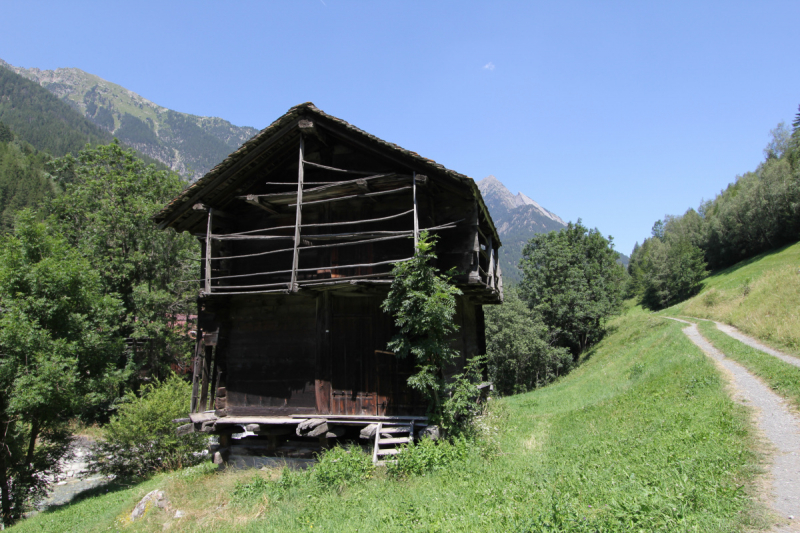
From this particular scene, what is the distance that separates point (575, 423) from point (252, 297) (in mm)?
10614

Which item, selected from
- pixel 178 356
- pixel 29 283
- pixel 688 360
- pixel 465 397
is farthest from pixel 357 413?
pixel 178 356

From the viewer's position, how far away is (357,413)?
11477 mm

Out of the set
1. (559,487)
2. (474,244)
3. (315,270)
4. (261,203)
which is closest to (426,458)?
(559,487)

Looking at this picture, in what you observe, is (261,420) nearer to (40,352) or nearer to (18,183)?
(40,352)

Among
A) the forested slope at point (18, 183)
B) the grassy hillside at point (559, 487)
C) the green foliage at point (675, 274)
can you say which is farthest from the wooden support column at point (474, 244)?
the forested slope at point (18, 183)

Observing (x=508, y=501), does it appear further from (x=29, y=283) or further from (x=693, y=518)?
(x=29, y=283)

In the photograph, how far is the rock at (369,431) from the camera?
34.1 feet

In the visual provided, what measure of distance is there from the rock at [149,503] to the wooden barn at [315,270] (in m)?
1.95

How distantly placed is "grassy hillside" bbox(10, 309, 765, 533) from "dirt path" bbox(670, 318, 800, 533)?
30 centimetres

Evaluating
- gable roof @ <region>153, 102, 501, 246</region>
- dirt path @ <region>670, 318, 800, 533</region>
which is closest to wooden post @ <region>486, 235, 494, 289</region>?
gable roof @ <region>153, 102, 501, 246</region>

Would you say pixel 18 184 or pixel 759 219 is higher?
pixel 18 184

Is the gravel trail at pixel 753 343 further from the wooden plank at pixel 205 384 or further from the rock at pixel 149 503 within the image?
the rock at pixel 149 503

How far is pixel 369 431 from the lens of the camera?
34.3 feet

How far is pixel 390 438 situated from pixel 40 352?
52.9 ft
